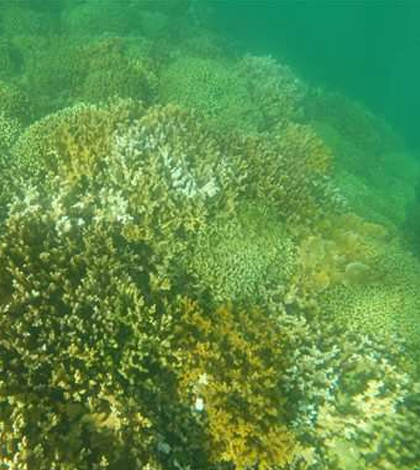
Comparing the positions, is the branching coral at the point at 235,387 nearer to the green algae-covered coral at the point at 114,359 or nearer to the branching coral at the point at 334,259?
the green algae-covered coral at the point at 114,359

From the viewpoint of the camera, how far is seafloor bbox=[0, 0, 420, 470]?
417 centimetres

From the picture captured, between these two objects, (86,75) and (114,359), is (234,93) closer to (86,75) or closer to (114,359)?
(86,75)

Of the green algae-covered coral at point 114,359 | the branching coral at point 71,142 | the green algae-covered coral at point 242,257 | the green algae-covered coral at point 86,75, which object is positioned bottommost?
the green algae-covered coral at point 114,359

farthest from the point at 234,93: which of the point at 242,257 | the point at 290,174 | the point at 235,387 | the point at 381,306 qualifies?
the point at 235,387

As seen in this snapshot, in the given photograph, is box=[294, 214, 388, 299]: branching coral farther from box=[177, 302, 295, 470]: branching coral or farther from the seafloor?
box=[177, 302, 295, 470]: branching coral

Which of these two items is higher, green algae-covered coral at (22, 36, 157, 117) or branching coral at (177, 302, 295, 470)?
green algae-covered coral at (22, 36, 157, 117)

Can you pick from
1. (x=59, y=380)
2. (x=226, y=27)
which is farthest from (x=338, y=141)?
(x=226, y=27)

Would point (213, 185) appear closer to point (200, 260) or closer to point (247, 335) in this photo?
point (200, 260)

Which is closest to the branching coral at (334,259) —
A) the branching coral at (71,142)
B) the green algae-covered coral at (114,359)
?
the green algae-covered coral at (114,359)

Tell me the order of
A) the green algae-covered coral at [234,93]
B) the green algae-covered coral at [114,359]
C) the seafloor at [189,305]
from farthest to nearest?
the green algae-covered coral at [234,93], the seafloor at [189,305], the green algae-covered coral at [114,359]

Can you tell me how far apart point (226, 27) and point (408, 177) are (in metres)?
16.0

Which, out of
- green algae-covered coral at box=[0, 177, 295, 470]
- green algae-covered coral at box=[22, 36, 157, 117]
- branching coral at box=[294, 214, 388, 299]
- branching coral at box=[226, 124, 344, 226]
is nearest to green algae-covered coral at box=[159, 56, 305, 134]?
green algae-covered coral at box=[22, 36, 157, 117]

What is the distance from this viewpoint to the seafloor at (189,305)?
4.17 metres

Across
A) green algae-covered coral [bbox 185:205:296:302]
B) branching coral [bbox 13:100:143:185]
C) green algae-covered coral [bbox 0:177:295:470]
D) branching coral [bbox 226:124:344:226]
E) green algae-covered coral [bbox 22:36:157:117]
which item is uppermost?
green algae-covered coral [bbox 22:36:157:117]
